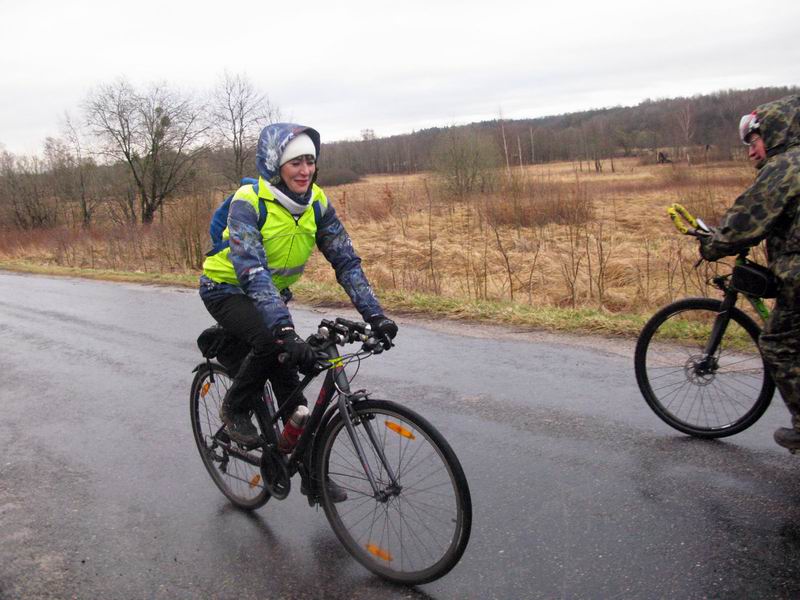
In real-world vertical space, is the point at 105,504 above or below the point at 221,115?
below

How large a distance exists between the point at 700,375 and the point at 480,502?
181 centimetres

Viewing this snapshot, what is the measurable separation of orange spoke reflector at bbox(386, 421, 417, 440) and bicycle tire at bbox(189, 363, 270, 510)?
3.57 feet

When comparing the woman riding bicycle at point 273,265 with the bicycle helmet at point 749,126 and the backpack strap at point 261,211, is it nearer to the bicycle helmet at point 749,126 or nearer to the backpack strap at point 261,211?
the backpack strap at point 261,211

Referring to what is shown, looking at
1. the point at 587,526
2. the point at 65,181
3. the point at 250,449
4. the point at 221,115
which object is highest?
the point at 221,115

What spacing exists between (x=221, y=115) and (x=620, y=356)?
42361 mm

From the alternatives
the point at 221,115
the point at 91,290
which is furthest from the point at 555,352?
the point at 221,115

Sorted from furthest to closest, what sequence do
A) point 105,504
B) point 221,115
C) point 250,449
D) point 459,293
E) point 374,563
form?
point 221,115 → point 459,293 → point 105,504 → point 250,449 → point 374,563

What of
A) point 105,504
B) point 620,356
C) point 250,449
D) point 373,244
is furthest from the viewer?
point 373,244

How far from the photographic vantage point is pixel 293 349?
9.73 feet

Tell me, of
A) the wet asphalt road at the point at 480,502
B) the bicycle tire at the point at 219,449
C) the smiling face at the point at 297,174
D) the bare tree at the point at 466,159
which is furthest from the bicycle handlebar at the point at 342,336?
the bare tree at the point at 466,159

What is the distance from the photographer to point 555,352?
273 inches

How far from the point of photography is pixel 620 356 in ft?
21.5

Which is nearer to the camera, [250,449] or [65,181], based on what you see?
[250,449]

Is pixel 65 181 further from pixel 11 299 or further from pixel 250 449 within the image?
pixel 250 449
